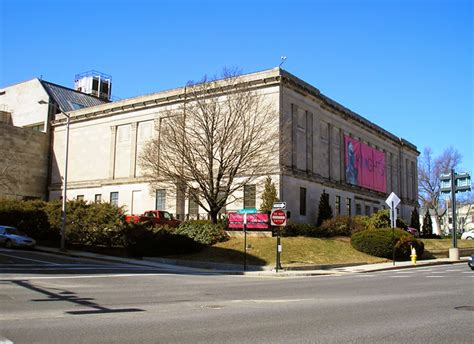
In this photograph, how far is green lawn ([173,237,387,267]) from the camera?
2861 centimetres

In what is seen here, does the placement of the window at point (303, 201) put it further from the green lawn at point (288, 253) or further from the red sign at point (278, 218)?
the red sign at point (278, 218)

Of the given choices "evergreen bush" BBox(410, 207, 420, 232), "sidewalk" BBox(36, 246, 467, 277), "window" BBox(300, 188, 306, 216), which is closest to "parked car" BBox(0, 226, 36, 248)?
"sidewalk" BBox(36, 246, 467, 277)

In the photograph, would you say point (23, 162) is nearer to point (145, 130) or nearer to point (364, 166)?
point (145, 130)

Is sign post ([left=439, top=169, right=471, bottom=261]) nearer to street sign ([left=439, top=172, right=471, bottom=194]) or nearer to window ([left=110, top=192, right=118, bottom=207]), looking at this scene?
street sign ([left=439, top=172, right=471, bottom=194])

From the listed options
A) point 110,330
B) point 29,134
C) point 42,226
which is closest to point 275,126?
point 42,226

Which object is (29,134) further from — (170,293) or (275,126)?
(170,293)

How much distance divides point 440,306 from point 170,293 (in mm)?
7346

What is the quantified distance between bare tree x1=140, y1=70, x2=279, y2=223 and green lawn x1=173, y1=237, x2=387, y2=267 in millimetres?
5370

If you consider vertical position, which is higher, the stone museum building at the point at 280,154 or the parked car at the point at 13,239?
the stone museum building at the point at 280,154

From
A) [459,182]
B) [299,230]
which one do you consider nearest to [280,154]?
[299,230]

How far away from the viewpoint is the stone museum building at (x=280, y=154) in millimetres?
43969

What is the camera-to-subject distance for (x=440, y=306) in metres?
11.7

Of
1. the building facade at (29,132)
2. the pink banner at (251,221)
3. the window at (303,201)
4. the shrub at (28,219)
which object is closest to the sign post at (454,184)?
the window at (303,201)

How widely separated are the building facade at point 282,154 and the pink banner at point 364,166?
0.38 ft
